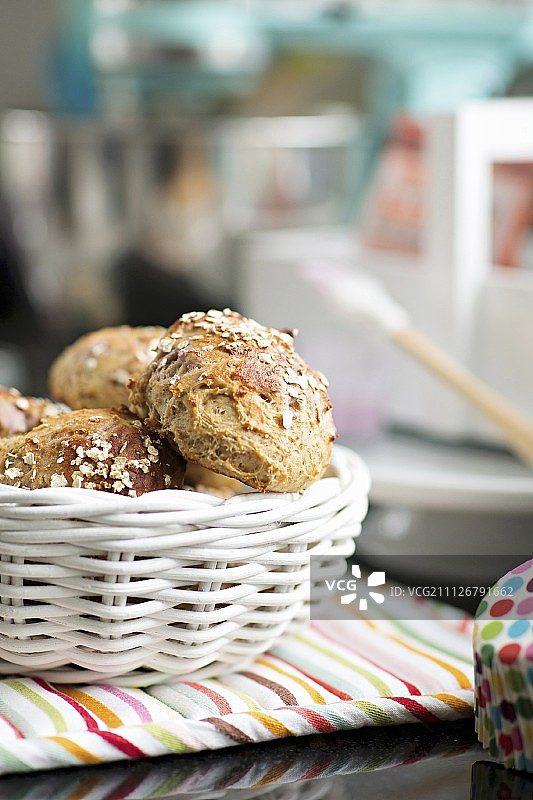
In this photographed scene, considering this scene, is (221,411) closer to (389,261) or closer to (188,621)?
(188,621)

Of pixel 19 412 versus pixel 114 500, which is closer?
pixel 114 500

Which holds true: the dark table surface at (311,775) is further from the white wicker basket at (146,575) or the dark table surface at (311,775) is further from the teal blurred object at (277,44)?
the teal blurred object at (277,44)

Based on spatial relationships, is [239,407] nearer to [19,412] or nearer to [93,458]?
[93,458]

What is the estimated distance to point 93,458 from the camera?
62cm

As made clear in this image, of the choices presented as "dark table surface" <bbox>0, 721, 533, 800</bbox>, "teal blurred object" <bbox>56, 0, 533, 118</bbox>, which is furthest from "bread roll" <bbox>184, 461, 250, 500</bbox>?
"teal blurred object" <bbox>56, 0, 533, 118</bbox>

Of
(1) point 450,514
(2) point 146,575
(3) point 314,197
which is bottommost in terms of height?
(1) point 450,514

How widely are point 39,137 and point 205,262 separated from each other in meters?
0.35

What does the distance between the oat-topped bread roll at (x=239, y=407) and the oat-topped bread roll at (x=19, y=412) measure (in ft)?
0.34

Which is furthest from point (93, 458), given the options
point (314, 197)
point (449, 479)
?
point (314, 197)

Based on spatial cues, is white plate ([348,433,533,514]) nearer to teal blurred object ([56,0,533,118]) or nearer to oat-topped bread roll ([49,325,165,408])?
oat-topped bread roll ([49,325,165,408])

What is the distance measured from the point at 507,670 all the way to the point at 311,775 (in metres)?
0.13

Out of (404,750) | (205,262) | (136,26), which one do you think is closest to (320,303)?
(205,262)

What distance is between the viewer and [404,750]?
612 millimetres

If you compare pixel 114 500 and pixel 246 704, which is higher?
pixel 114 500
